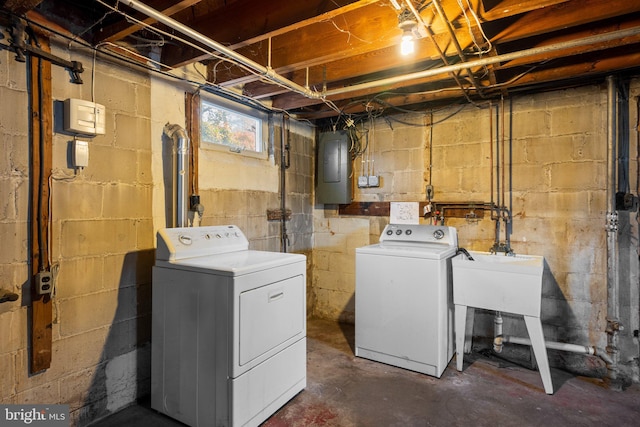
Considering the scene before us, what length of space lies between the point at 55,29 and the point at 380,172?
2623 mm

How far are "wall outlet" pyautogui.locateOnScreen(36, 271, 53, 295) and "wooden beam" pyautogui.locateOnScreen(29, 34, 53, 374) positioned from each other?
0.11 ft

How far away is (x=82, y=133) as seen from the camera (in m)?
1.88

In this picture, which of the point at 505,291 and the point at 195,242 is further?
the point at 505,291

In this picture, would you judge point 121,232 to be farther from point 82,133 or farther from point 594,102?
point 594,102

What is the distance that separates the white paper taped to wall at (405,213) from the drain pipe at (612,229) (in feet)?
4.52

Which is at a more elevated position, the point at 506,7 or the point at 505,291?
the point at 506,7

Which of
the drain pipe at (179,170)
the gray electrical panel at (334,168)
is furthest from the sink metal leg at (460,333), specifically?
the drain pipe at (179,170)

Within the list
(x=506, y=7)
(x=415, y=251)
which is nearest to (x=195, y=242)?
(x=415, y=251)

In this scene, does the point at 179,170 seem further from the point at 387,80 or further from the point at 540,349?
the point at 540,349

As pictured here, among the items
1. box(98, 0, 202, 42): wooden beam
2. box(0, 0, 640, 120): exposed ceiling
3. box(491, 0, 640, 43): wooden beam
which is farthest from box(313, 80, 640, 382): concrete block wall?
box(98, 0, 202, 42): wooden beam

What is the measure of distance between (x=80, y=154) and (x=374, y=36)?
1.72 metres

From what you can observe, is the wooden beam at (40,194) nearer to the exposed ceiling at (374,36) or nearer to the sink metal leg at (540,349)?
the exposed ceiling at (374,36)

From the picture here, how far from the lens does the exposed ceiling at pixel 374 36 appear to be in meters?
1.65

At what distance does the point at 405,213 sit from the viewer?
3270mm
